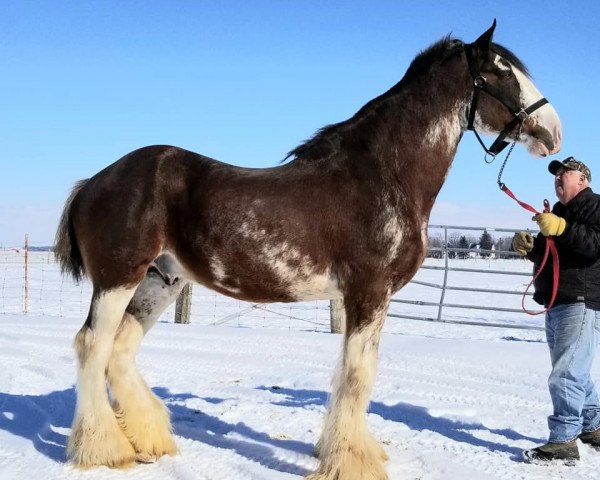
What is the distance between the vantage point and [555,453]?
3738mm

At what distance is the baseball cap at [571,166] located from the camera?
391 cm

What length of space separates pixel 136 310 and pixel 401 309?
10527 mm

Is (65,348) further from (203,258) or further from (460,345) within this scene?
(460,345)

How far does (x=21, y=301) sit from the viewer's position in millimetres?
14562

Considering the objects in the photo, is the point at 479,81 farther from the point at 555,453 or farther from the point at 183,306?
the point at 183,306

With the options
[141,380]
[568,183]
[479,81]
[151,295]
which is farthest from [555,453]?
[151,295]

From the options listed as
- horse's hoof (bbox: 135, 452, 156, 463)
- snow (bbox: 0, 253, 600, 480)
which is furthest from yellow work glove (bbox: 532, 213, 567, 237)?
horse's hoof (bbox: 135, 452, 156, 463)

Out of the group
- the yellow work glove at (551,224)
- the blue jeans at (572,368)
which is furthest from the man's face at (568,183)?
the blue jeans at (572,368)

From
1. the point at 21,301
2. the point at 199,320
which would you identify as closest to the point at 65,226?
the point at 199,320

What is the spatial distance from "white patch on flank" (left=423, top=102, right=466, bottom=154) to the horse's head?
92 mm

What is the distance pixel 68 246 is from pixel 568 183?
3.49 m

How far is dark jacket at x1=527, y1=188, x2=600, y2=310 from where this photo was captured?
12.1ft

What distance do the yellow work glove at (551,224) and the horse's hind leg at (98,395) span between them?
2704 mm

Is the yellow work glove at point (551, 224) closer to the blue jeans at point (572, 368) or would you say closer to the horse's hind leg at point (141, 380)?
the blue jeans at point (572, 368)
